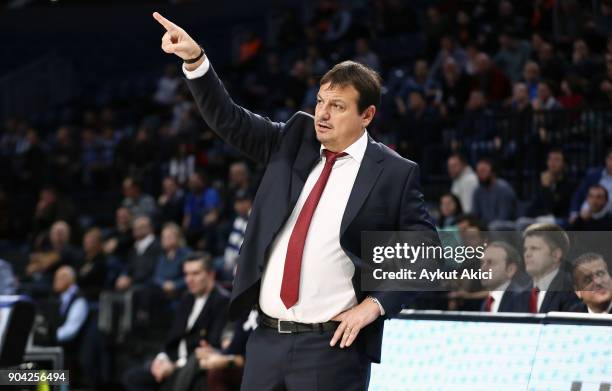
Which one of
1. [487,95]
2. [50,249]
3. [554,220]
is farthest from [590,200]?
[50,249]

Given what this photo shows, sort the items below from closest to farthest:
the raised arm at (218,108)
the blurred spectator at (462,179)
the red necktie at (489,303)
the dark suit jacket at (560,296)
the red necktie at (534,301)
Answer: the raised arm at (218,108) < the dark suit jacket at (560,296) < the red necktie at (534,301) < the red necktie at (489,303) < the blurred spectator at (462,179)

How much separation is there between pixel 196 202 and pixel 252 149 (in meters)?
9.54

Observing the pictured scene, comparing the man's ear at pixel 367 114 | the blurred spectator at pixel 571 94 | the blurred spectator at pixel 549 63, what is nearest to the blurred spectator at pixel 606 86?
the blurred spectator at pixel 571 94

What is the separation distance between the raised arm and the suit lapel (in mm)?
340

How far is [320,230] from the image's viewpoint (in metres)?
3.71

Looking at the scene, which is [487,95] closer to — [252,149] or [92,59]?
[252,149]

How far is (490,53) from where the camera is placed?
13.4 m

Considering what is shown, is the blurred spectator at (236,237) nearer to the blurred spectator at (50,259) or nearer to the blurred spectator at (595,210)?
the blurred spectator at (50,259)

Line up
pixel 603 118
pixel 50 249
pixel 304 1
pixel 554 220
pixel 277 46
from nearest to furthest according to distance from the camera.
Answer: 1. pixel 554 220
2. pixel 603 118
3. pixel 50 249
4. pixel 277 46
5. pixel 304 1

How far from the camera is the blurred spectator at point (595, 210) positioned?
8839 mm

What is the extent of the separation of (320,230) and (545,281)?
2136mm

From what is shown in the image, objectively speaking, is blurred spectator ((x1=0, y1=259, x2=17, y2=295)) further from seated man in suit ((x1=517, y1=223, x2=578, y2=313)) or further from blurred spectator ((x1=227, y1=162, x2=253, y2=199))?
seated man in suit ((x1=517, y1=223, x2=578, y2=313))

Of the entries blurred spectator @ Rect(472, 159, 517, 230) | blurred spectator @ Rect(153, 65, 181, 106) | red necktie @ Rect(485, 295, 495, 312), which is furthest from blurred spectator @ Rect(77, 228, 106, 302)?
blurred spectator @ Rect(153, 65, 181, 106)

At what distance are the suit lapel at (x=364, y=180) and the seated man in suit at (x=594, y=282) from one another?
1740 millimetres
